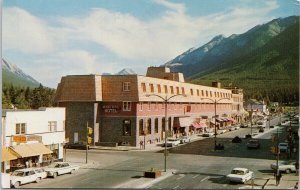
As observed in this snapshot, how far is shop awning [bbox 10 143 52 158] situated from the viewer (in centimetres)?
4650

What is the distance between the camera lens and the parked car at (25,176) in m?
39.4

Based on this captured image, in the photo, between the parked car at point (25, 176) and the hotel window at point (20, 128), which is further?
the hotel window at point (20, 128)

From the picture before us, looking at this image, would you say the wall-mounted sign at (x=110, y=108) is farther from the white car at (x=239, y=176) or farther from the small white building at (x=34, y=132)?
the white car at (x=239, y=176)

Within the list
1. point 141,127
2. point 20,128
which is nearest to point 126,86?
point 141,127

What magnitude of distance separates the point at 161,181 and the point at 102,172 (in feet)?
26.6

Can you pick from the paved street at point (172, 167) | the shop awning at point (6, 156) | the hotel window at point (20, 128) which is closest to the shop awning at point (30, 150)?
the shop awning at point (6, 156)

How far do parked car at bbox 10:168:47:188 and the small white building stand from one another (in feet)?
15.6

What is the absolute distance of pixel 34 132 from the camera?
5153cm

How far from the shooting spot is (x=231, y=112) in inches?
5591

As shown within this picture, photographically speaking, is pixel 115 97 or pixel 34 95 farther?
pixel 34 95

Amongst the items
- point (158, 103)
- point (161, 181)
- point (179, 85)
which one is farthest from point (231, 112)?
point (161, 181)

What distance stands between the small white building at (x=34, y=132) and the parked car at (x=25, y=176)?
4760mm

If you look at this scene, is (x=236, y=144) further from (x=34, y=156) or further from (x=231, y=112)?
(x=231, y=112)

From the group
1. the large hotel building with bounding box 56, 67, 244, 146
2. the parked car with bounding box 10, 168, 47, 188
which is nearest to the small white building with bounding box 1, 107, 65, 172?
the parked car with bounding box 10, 168, 47, 188
